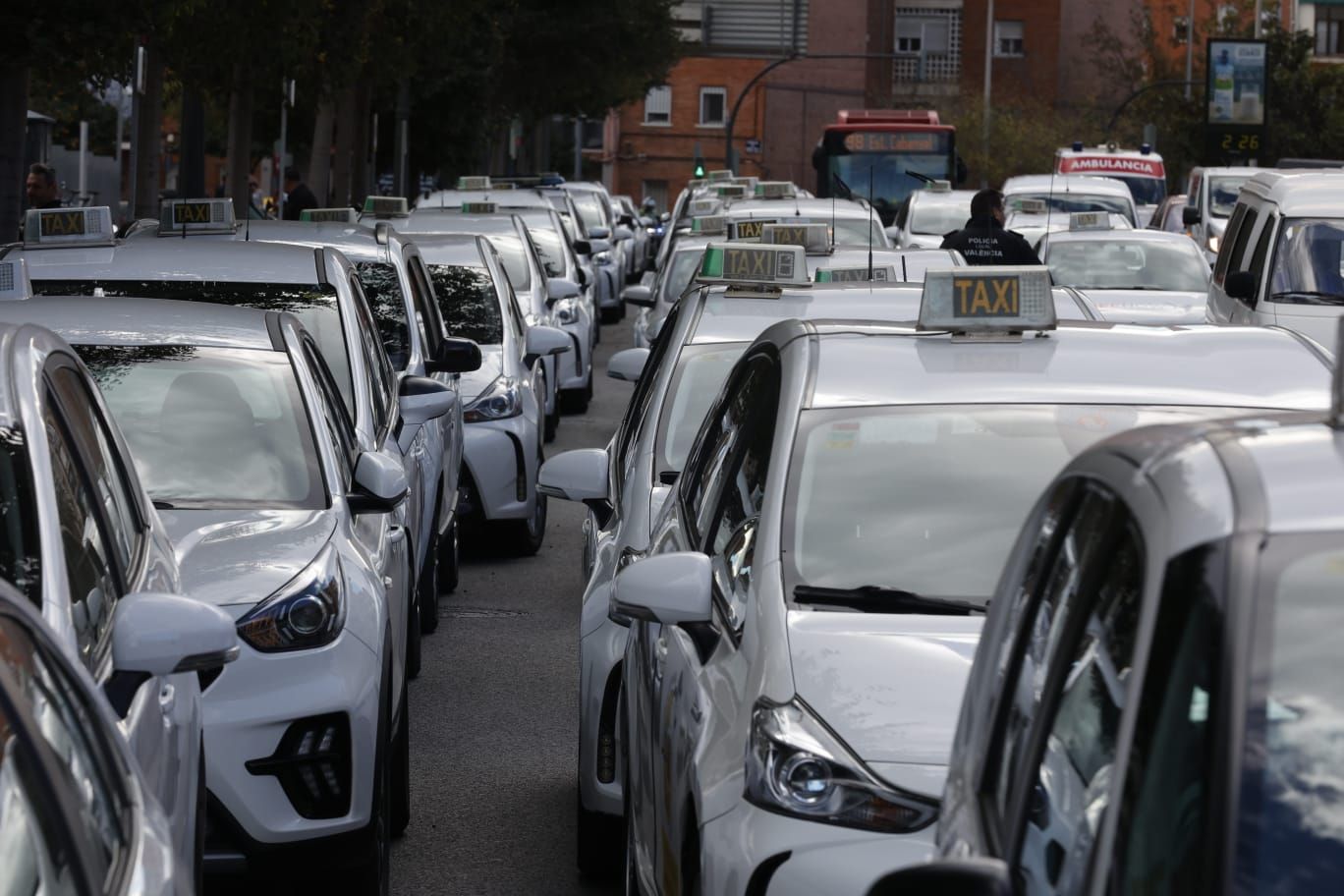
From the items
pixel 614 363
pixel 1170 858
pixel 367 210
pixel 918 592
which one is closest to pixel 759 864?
pixel 918 592

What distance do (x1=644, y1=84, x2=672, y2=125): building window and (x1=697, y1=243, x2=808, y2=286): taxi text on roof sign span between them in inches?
3432

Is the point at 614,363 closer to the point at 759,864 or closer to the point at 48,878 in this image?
the point at 759,864

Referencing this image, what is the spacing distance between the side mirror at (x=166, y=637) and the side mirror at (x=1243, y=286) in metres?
13.4

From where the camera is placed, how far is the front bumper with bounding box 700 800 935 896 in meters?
4.21

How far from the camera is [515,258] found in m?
18.5

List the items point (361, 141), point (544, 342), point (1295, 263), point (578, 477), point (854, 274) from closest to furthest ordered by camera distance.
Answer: point (578, 477) → point (854, 274) → point (544, 342) → point (1295, 263) → point (361, 141)

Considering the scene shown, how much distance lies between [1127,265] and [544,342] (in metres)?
8.67

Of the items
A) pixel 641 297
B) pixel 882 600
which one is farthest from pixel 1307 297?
pixel 882 600

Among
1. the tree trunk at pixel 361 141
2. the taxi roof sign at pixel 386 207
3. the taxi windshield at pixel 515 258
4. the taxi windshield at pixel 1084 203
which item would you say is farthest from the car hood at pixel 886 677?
the tree trunk at pixel 361 141

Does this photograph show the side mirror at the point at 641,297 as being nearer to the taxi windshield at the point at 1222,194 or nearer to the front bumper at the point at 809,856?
the front bumper at the point at 809,856

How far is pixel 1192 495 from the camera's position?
2572 millimetres

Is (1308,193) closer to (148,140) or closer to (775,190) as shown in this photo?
(775,190)

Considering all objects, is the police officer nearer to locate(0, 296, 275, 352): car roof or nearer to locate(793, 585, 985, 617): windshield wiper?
locate(0, 296, 275, 352): car roof

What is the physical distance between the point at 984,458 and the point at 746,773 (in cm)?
135
